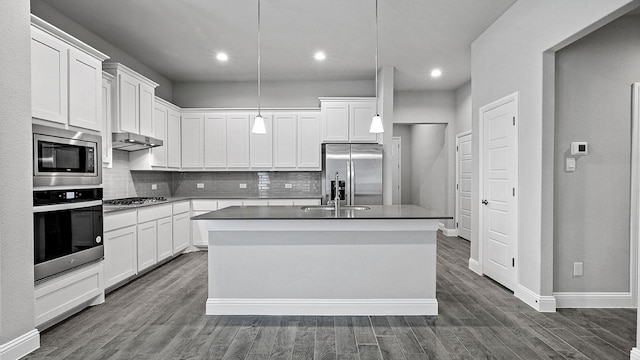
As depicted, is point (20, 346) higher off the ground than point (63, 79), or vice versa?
point (63, 79)

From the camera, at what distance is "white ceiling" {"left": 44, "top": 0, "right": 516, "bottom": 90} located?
12.0 ft

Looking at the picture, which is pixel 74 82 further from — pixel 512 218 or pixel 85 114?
pixel 512 218

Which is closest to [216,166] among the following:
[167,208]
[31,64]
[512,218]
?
[167,208]

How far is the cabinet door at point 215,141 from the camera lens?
602cm

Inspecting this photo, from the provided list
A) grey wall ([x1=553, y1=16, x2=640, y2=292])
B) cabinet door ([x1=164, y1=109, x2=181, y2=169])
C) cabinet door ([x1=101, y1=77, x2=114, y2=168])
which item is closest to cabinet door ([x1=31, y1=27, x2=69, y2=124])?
cabinet door ([x1=101, y1=77, x2=114, y2=168])

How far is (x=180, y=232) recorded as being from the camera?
207 inches

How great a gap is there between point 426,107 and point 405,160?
78.9 inches

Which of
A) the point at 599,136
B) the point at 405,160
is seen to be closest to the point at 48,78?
the point at 599,136

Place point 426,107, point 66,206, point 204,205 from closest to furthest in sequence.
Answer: point 66,206 → point 204,205 → point 426,107

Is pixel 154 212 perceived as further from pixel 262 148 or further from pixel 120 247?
pixel 262 148

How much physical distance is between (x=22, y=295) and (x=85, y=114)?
5.16ft

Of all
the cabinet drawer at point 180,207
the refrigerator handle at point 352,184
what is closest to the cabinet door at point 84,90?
the cabinet drawer at point 180,207

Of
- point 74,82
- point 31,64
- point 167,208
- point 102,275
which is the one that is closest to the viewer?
point 31,64

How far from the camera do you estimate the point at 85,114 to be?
3166 millimetres
